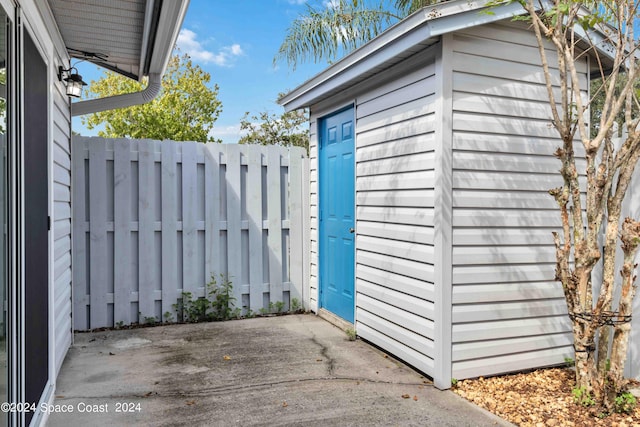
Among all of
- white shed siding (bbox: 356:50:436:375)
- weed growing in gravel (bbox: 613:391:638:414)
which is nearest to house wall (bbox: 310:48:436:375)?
white shed siding (bbox: 356:50:436:375)

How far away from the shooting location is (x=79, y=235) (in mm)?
4562

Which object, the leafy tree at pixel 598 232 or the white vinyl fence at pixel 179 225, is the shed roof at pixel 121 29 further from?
the leafy tree at pixel 598 232

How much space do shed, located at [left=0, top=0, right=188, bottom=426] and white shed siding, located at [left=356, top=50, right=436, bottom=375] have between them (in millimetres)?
1619

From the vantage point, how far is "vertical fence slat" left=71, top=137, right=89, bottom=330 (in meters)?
4.54

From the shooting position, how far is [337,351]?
3.94 meters

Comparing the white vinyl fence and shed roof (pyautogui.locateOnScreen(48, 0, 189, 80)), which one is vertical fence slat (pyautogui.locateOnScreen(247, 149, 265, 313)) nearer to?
the white vinyl fence

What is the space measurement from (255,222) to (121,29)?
2.30 meters

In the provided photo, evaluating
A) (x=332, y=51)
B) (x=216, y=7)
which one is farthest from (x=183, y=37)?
(x=332, y=51)

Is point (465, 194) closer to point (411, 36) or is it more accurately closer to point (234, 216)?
point (411, 36)

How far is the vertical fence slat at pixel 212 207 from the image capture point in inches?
197

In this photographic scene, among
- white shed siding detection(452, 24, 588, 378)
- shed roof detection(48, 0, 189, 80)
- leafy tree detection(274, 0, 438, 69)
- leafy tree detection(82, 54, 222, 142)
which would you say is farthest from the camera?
leafy tree detection(82, 54, 222, 142)

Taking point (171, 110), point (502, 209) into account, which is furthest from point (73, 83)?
point (171, 110)

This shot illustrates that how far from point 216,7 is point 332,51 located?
21.9ft

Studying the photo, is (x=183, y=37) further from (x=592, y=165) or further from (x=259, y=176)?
(x=592, y=165)
